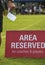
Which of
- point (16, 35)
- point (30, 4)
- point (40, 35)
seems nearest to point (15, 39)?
point (16, 35)

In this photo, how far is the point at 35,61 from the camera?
7902 mm

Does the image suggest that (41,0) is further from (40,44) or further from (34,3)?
(40,44)

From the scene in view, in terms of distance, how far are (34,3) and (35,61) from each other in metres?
32.7

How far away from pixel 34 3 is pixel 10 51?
107 ft

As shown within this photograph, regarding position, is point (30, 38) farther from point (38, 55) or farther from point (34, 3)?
point (34, 3)

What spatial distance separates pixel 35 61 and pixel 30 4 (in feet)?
106

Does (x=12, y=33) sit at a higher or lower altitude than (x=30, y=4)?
lower

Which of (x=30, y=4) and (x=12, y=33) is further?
(x=30, y=4)

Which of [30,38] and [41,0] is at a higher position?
[41,0]

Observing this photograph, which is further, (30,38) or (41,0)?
(41,0)

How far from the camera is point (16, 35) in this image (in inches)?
313

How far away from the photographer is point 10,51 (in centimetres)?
805

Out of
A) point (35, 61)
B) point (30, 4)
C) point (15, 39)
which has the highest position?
point (30, 4)

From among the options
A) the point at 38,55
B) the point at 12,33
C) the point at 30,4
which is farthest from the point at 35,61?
the point at 30,4
